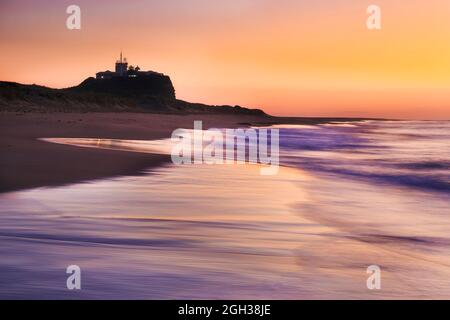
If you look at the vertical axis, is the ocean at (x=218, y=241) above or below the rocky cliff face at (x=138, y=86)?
below

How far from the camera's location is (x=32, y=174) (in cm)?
1084

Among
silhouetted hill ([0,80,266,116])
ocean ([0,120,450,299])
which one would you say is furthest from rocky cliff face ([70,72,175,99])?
ocean ([0,120,450,299])

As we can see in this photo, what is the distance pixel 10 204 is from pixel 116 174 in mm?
3985

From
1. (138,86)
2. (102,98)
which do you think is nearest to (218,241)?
(102,98)

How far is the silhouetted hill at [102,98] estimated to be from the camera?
241ft

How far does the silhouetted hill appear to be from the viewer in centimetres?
7331

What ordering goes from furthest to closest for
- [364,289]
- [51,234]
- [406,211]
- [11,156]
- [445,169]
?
[445,169] < [11,156] < [406,211] < [51,234] < [364,289]

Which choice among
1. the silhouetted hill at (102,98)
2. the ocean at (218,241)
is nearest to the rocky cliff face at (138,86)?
the silhouetted hill at (102,98)

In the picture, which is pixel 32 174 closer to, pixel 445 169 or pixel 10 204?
pixel 10 204

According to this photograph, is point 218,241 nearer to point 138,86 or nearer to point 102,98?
point 102,98

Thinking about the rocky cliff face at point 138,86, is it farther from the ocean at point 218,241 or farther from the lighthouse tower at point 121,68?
the ocean at point 218,241

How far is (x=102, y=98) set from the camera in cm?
9825
